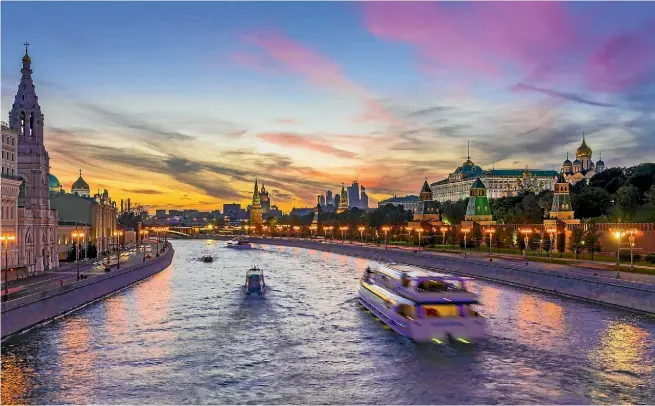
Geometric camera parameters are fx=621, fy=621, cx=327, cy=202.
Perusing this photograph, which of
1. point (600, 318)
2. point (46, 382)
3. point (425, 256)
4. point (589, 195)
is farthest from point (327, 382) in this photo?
point (589, 195)

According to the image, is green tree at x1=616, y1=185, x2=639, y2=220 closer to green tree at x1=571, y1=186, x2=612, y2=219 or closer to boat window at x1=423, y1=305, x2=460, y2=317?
green tree at x1=571, y1=186, x2=612, y2=219

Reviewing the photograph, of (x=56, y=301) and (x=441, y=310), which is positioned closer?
(x=441, y=310)

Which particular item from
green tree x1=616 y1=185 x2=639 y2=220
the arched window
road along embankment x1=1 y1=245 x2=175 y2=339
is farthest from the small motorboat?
green tree x1=616 y1=185 x2=639 y2=220

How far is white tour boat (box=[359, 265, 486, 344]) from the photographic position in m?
41.2

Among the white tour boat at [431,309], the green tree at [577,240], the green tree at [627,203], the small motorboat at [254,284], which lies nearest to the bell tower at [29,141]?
the small motorboat at [254,284]

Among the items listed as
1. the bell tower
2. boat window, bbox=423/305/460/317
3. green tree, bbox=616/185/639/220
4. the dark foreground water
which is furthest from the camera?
green tree, bbox=616/185/639/220

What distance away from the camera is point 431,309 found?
42312mm

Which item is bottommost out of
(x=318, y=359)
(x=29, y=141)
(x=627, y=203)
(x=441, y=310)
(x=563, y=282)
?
(x=318, y=359)

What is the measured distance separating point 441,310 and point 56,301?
105ft

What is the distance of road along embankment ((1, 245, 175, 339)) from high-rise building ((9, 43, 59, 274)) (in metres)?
9.38

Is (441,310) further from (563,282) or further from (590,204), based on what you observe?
(590,204)

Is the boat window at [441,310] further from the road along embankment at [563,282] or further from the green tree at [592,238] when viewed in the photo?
the green tree at [592,238]

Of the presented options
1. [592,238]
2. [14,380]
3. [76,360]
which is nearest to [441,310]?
[76,360]

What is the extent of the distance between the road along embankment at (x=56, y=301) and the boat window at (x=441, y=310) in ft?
93.7
